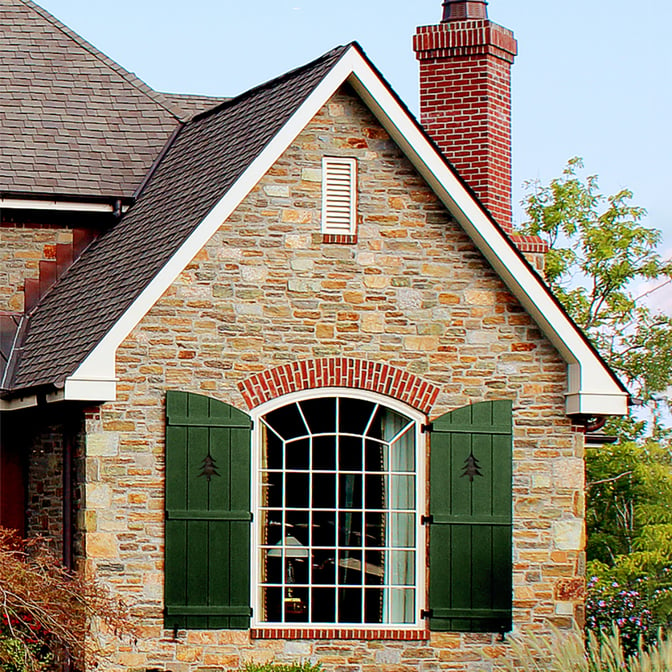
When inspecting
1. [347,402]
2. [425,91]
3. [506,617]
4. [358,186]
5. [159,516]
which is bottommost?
[506,617]

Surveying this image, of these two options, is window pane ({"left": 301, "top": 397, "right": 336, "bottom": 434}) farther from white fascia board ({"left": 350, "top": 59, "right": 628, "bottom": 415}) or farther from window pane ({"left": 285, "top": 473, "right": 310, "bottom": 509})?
white fascia board ({"left": 350, "top": 59, "right": 628, "bottom": 415})

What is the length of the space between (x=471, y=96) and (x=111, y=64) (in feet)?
15.8

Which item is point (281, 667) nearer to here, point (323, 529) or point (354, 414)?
point (323, 529)

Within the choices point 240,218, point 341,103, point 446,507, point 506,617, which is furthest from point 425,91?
point 506,617

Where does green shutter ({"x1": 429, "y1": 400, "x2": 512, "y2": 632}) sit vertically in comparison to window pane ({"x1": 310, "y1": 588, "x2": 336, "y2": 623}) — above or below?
above

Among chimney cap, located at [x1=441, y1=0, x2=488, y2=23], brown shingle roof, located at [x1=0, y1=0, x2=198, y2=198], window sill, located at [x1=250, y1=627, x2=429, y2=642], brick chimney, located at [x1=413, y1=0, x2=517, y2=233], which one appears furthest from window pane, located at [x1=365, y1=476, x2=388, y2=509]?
chimney cap, located at [x1=441, y1=0, x2=488, y2=23]

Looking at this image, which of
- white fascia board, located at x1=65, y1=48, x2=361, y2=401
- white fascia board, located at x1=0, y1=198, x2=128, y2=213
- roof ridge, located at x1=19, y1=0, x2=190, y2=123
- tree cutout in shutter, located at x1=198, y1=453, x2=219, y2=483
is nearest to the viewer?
white fascia board, located at x1=65, y1=48, x2=361, y2=401

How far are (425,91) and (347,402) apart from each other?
4.12 meters

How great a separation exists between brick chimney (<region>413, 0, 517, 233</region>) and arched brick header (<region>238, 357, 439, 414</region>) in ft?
9.04

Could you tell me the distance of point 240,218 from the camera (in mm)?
12273

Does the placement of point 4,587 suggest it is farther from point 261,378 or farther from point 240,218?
point 240,218

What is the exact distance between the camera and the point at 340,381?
40.6 feet

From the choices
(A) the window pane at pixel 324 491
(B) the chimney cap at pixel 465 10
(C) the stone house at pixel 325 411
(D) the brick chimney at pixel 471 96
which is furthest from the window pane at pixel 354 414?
(B) the chimney cap at pixel 465 10

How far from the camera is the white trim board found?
1177 cm
